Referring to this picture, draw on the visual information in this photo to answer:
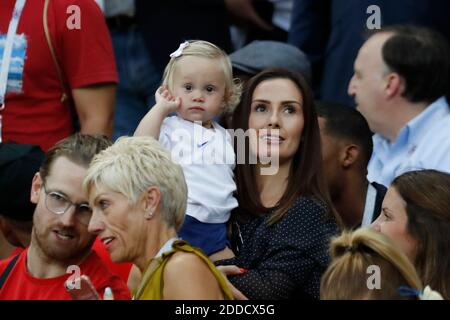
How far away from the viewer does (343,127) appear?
692cm

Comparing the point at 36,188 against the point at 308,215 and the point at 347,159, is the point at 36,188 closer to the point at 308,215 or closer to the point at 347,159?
the point at 308,215

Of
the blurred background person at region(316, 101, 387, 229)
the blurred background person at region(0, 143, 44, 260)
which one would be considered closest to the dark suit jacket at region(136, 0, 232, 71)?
the blurred background person at region(316, 101, 387, 229)

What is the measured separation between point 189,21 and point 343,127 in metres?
1.22

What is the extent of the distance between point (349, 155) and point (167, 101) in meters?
1.33

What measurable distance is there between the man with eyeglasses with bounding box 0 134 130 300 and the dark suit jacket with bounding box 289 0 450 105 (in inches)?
105

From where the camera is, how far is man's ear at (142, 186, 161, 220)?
5219 millimetres

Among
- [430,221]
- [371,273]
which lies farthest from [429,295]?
[430,221]

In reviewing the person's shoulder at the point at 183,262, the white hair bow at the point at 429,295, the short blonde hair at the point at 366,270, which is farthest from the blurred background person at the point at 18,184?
the white hair bow at the point at 429,295

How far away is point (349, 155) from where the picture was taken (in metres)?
6.91

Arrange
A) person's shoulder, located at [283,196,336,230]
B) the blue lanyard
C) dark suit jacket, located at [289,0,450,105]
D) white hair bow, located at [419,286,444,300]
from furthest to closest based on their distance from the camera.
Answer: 1. dark suit jacket, located at [289,0,450,105]
2. the blue lanyard
3. person's shoulder, located at [283,196,336,230]
4. white hair bow, located at [419,286,444,300]

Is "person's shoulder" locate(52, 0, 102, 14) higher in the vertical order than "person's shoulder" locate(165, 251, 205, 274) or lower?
higher

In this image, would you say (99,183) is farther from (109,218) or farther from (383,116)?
(383,116)

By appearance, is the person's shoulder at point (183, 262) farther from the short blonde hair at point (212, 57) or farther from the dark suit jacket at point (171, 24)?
the dark suit jacket at point (171, 24)

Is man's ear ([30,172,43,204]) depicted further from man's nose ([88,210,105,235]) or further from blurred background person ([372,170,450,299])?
blurred background person ([372,170,450,299])
